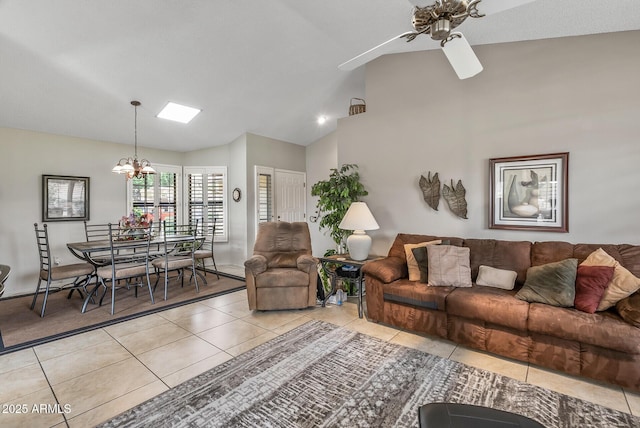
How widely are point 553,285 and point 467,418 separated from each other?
1.74 m

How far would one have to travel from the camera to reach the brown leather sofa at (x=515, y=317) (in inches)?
82.7

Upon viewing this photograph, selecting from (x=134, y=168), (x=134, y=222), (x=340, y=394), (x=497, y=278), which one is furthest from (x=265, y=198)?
(x=340, y=394)

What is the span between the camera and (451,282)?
2965 mm

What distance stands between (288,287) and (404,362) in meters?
1.59

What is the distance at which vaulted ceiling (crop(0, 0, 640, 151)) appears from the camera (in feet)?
8.87

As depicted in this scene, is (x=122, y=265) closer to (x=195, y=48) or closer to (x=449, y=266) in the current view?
(x=195, y=48)

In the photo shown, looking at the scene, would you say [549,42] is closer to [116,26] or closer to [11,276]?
[116,26]

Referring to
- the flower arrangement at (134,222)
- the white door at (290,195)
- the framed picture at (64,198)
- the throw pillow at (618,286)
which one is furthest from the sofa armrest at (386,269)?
the framed picture at (64,198)

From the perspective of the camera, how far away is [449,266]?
9.93ft

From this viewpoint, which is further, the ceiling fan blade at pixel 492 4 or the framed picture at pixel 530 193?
the framed picture at pixel 530 193

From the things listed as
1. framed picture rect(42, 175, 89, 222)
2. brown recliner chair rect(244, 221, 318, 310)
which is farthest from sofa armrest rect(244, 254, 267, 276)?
framed picture rect(42, 175, 89, 222)

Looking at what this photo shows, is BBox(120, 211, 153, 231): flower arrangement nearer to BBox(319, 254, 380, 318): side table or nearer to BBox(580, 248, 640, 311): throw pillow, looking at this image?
BBox(319, 254, 380, 318): side table

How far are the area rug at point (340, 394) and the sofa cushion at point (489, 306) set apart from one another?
0.42m

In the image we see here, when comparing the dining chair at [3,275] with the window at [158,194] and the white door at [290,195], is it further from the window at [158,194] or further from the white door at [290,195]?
the white door at [290,195]
